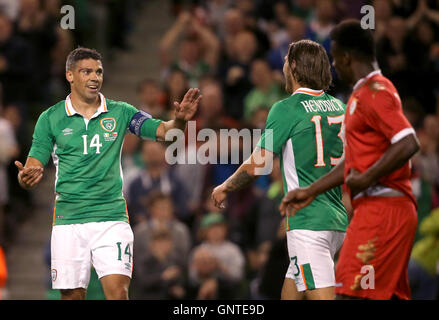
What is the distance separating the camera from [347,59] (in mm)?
5207

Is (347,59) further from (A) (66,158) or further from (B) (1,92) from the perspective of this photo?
(B) (1,92)

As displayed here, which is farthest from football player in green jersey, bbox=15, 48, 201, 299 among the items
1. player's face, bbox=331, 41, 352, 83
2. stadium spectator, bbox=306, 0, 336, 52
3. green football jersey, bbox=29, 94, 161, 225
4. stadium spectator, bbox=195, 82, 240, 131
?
stadium spectator, bbox=306, 0, 336, 52

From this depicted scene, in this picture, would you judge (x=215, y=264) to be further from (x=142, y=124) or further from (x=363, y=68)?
(x=363, y=68)

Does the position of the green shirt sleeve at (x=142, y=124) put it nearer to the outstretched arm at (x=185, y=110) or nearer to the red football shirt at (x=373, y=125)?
the outstretched arm at (x=185, y=110)

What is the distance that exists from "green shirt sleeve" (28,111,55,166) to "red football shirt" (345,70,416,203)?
217 centimetres

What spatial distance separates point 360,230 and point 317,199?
2.69 ft

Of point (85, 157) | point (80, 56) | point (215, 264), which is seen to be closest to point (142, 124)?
point (85, 157)

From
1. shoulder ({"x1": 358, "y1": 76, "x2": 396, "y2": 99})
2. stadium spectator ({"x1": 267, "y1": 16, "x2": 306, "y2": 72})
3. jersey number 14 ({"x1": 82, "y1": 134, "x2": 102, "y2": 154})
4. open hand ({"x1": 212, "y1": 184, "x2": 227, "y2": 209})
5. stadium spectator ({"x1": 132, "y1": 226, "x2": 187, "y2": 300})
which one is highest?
stadium spectator ({"x1": 267, "y1": 16, "x2": 306, "y2": 72})

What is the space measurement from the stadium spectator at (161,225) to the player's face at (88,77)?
3.16 m

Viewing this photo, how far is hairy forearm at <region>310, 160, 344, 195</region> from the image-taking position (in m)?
5.16

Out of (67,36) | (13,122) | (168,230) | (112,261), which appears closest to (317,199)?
(112,261)

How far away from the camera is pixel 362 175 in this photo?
4953 millimetres

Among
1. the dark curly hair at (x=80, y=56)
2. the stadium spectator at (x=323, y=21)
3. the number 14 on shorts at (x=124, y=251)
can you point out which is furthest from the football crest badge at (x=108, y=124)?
the stadium spectator at (x=323, y=21)

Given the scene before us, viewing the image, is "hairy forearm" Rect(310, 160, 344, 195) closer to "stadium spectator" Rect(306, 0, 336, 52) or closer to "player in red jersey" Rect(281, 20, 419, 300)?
"player in red jersey" Rect(281, 20, 419, 300)
